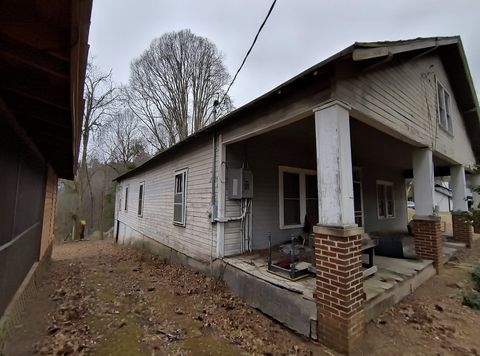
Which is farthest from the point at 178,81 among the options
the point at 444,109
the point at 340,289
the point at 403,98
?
the point at 340,289

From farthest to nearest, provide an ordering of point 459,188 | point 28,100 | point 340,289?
point 459,188
point 340,289
point 28,100

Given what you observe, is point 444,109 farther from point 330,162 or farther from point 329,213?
point 329,213

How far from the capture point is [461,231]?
803cm

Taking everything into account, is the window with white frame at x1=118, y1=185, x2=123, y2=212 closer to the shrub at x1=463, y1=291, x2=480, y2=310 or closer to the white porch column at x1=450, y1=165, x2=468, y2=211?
the shrub at x1=463, y1=291, x2=480, y2=310

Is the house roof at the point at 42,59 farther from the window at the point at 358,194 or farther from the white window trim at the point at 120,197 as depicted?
the white window trim at the point at 120,197

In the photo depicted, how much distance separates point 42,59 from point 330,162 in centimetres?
290

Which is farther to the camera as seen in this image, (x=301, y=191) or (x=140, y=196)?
(x=140, y=196)

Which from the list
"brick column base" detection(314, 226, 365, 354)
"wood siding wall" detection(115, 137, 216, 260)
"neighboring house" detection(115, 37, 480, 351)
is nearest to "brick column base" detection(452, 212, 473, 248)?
"neighboring house" detection(115, 37, 480, 351)

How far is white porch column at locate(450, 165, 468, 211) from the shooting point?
7.81m

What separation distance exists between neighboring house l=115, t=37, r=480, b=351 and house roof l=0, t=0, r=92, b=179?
2669 millimetres

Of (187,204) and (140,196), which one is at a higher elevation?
(140,196)

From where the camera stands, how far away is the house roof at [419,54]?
10.3 ft

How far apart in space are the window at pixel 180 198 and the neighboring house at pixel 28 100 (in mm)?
2873

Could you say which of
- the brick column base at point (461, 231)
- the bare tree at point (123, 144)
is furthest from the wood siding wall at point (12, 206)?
the bare tree at point (123, 144)
